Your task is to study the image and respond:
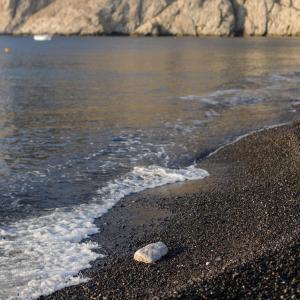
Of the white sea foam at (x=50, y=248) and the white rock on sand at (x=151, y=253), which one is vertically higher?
the white rock on sand at (x=151, y=253)

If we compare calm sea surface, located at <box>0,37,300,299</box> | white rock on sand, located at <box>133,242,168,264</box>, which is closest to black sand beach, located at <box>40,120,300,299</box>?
white rock on sand, located at <box>133,242,168,264</box>

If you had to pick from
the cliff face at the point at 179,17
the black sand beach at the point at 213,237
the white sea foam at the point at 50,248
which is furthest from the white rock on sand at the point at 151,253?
the cliff face at the point at 179,17

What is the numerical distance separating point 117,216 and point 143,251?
2.97 metres

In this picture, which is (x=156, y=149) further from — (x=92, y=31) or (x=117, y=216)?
(x=92, y=31)

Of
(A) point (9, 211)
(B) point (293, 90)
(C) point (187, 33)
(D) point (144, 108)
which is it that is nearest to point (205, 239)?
(A) point (9, 211)

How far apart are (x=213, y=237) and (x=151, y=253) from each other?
1666mm

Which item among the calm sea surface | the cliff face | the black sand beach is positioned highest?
the cliff face

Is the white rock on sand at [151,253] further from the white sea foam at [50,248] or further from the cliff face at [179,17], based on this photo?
the cliff face at [179,17]

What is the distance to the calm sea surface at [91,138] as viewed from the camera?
464 inches

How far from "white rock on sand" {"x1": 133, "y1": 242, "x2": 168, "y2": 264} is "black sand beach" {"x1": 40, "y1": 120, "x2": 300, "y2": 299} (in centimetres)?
13

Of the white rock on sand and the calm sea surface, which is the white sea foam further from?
the white rock on sand

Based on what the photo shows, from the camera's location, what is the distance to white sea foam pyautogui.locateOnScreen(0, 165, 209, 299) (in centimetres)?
1002

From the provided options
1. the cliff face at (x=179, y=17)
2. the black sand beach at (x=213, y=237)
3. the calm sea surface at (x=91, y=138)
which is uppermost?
the cliff face at (x=179, y=17)

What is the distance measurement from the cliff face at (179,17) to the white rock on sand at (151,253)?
126 metres
